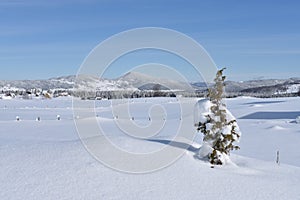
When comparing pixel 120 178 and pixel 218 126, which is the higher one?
pixel 218 126

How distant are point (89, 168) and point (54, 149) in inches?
93.3

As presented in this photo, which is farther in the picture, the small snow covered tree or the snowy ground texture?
the small snow covered tree

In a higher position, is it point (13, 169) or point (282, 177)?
point (13, 169)

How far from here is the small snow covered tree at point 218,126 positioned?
12.9m

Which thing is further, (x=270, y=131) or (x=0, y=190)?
(x=270, y=131)

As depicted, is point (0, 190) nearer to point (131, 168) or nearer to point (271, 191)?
point (131, 168)

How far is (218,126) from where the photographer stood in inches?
513

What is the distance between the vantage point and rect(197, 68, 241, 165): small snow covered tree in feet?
42.3

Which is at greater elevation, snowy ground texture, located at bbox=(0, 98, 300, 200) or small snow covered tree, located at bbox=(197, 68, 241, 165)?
small snow covered tree, located at bbox=(197, 68, 241, 165)

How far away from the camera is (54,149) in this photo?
39.8ft

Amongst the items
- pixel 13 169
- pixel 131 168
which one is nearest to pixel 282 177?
pixel 131 168

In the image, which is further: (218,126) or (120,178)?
(218,126)

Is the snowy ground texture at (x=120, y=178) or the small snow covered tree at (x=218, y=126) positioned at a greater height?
the small snow covered tree at (x=218, y=126)

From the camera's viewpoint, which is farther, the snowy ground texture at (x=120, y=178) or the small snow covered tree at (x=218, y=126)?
the small snow covered tree at (x=218, y=126)
